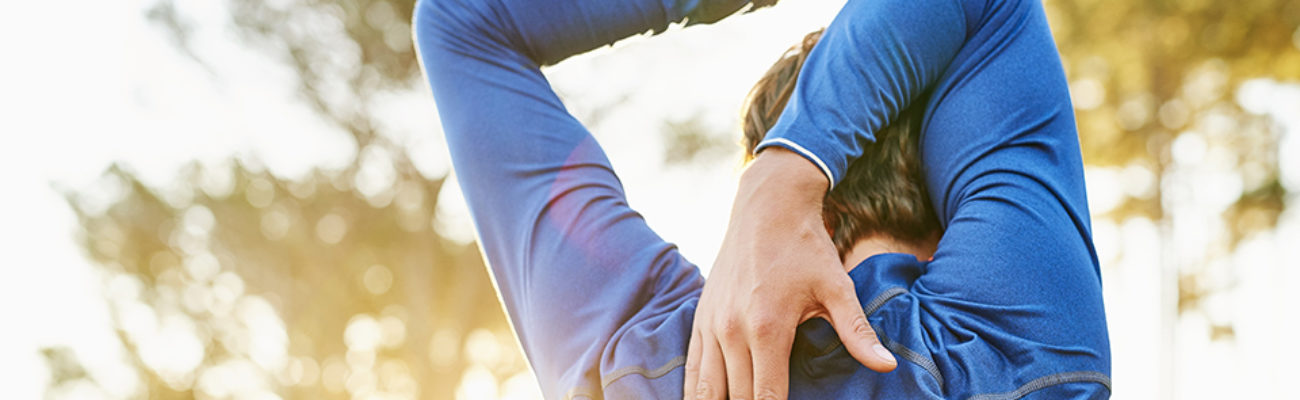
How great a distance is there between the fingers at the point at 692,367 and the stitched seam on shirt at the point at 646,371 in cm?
1

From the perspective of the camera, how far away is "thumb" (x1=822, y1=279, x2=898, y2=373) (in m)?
0.73

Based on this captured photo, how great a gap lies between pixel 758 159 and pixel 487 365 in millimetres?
11539

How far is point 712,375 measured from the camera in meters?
0.78

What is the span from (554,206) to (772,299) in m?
0.28

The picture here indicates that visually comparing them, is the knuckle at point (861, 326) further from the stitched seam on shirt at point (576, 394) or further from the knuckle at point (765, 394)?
the stitched seam on shirt at point (576, 394)

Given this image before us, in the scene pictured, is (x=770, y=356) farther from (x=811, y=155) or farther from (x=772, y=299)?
(x=811, y=155)

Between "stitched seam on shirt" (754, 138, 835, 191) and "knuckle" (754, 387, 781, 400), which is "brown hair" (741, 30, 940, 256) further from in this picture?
"knuckle" (754, 387, 781, 400)

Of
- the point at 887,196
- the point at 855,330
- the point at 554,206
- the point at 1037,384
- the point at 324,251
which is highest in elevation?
the point at 324,251

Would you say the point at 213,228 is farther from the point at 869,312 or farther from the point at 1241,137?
the point at 1241,137

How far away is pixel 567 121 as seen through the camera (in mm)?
1008

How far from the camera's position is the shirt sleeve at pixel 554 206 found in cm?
87

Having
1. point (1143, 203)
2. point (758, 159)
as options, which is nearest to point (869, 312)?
point (758, 159)

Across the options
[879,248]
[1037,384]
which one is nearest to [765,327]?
[1037,384]

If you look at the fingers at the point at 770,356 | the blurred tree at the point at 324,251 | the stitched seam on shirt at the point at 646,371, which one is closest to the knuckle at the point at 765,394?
the fingers at the point at 770,356
